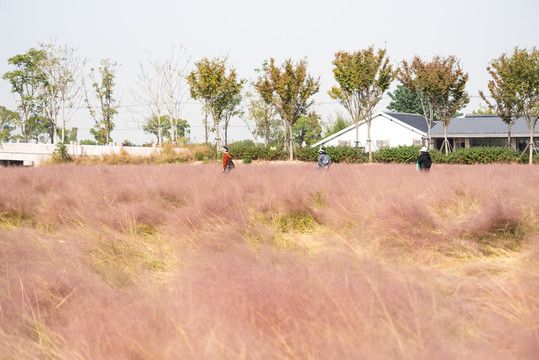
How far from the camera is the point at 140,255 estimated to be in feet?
15.3

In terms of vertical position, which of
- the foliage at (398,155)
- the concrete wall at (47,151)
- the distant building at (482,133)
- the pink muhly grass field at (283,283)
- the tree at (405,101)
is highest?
the tree at (405,101)

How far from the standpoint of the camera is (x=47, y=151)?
3872 cm

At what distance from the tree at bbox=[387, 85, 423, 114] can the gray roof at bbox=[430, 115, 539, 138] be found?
903 inches

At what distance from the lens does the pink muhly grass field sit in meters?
2.01

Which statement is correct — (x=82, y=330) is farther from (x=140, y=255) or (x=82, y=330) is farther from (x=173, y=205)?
(x=173, y=205)

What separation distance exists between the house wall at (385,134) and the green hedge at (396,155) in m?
10.7

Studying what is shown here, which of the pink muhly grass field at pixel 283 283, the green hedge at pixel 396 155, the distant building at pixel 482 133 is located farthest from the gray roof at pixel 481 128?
the pink muhly grass field at pixel 283 283

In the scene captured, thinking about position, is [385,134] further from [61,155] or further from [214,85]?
[61,155]

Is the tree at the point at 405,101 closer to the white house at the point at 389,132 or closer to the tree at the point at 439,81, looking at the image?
the white house at the point at 389,132

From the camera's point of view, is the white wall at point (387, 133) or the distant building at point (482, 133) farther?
the white wall at point (387, 133)

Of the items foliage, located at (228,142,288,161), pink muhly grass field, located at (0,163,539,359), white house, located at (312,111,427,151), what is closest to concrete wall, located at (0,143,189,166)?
foliage, located at (228,142,288,161)

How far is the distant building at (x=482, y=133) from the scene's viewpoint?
127 ft

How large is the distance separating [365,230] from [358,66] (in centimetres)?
2651

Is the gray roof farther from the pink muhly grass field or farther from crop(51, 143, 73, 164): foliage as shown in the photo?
the pink muhly grass field
